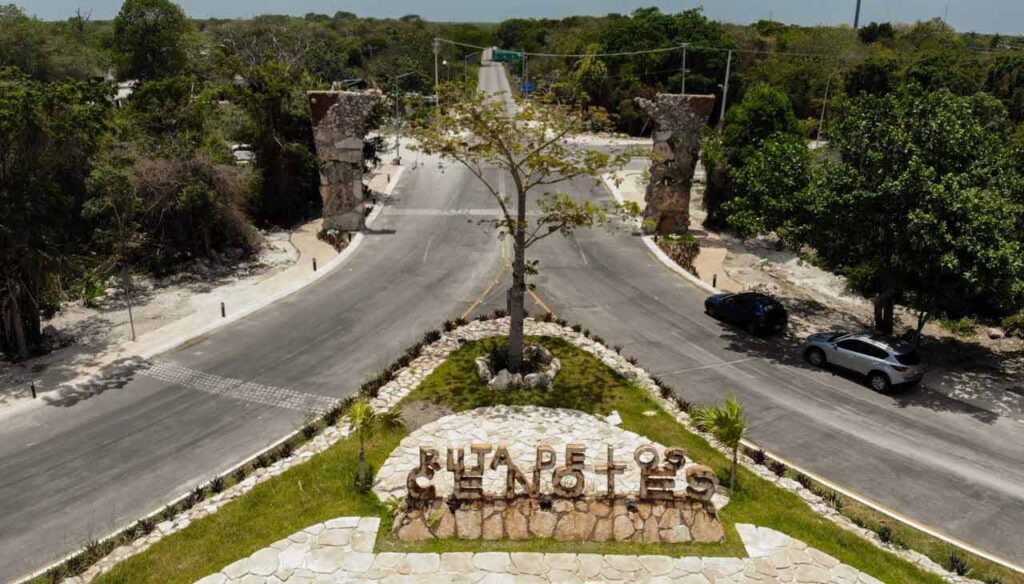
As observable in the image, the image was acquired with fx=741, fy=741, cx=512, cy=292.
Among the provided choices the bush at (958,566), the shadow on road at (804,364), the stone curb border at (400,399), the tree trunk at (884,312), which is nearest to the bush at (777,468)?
the stone curb border at (400,399)

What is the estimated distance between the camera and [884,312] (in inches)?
1345

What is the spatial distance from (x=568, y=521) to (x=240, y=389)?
48.6ft

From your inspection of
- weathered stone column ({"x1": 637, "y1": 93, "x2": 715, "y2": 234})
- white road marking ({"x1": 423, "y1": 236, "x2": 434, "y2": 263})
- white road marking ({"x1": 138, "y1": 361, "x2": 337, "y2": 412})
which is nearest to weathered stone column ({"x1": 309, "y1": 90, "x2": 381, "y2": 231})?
white road marking ({"x1": 423, "y1": 236, "x2": 434, "y2": 263})


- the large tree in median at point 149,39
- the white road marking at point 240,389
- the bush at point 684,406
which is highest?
the large tree in median at point 149,39

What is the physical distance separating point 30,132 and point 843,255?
3340 centimetres

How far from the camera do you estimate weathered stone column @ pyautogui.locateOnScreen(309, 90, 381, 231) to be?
4562 centimetres

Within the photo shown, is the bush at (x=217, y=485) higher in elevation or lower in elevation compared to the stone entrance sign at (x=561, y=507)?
lower

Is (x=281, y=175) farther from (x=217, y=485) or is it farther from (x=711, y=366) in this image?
(x=217, y=485)

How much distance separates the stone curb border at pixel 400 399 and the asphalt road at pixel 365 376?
4.72 ft

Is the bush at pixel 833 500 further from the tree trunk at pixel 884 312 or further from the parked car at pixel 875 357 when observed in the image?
the tree trunk at pixel 884 312

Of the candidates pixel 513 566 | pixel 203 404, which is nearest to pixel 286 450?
pixel 203 404

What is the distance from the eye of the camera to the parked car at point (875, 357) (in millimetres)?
28297

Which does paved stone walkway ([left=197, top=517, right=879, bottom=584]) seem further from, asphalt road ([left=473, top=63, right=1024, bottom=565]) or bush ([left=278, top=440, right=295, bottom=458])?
asphalt road ([left=473, top=63, right=1024, bottom=565])

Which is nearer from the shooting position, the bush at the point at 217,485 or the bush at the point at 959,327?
the bush at the point at 217,485
